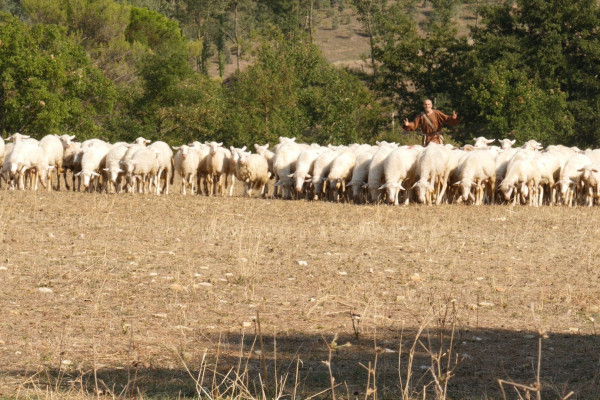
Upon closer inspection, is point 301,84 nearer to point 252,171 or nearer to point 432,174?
point 252,171

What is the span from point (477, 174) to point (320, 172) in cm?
415

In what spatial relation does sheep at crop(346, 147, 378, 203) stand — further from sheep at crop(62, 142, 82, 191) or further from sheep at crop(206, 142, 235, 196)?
sheep at crop(62, 142, 82, 191)

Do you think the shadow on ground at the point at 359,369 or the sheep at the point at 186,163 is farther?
the sheep at the point at 186,163

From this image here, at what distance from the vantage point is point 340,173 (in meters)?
24.3

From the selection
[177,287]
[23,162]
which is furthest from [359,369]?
[23,162]

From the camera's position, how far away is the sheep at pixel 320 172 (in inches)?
966

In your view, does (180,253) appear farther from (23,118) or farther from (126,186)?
(23,118)

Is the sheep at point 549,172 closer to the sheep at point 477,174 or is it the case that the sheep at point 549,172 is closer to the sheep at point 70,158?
the sheep at point 477,174

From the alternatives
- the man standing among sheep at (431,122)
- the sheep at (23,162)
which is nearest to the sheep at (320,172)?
the man standing among sheep at (431,122)

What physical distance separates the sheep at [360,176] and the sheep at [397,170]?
76cm

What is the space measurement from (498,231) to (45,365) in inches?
440

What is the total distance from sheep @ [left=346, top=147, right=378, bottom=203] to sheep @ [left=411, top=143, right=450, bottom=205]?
1.59 meters

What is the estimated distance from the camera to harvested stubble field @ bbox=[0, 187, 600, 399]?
764cm

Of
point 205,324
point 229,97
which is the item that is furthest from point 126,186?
point 229,97
